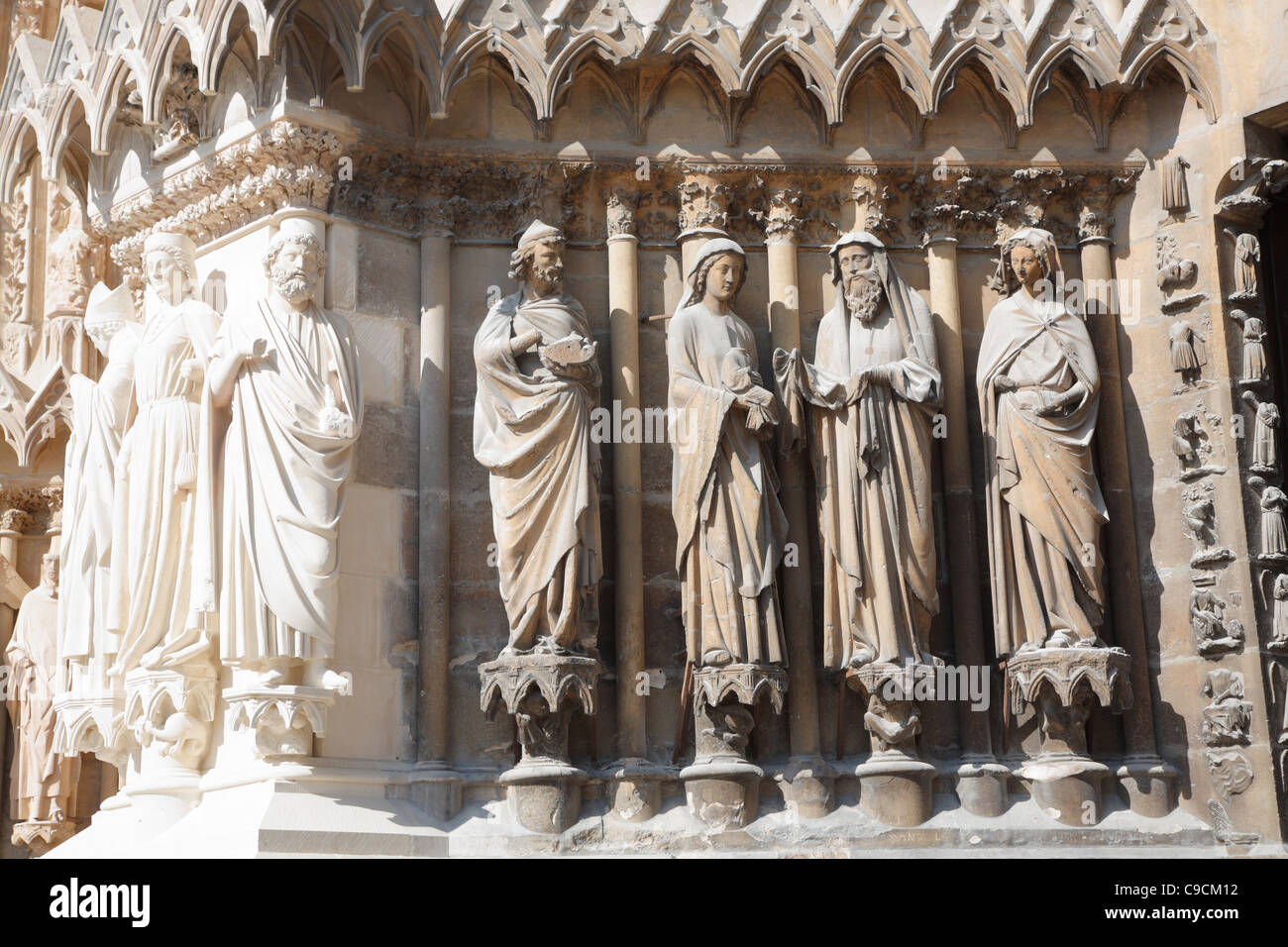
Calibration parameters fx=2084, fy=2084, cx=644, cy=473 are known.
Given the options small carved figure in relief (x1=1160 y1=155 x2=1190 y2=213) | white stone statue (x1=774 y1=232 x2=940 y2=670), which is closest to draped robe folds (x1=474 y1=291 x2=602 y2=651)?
white stone statue (x1=774 y1=232 x2=940 y2=670)

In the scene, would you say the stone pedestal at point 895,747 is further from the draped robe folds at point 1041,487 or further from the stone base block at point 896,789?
the draped robe folds at point 1041,487

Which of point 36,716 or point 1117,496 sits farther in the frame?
point 36,716

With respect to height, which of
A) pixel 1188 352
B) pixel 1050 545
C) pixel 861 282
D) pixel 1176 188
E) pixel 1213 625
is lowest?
pixel 1213 625

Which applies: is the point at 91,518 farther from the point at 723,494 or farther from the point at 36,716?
the point at 723,494

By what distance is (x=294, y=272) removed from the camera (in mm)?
10922

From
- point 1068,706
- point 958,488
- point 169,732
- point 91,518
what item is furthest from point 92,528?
point 1068,706

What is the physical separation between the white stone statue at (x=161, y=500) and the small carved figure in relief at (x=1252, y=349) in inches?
223

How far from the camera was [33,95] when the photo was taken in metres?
12.1

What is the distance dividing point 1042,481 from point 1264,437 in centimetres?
132

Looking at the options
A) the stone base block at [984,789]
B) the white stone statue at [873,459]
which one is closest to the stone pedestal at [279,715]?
the white stone statue at [873,459]

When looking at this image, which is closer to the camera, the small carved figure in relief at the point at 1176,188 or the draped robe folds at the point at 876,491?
the draped robe folds at the point at 876,491

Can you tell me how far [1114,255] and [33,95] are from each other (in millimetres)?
6325

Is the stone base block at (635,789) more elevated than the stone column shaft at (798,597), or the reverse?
the stone column shaft at (798,597)

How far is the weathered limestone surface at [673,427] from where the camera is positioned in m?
10.8
